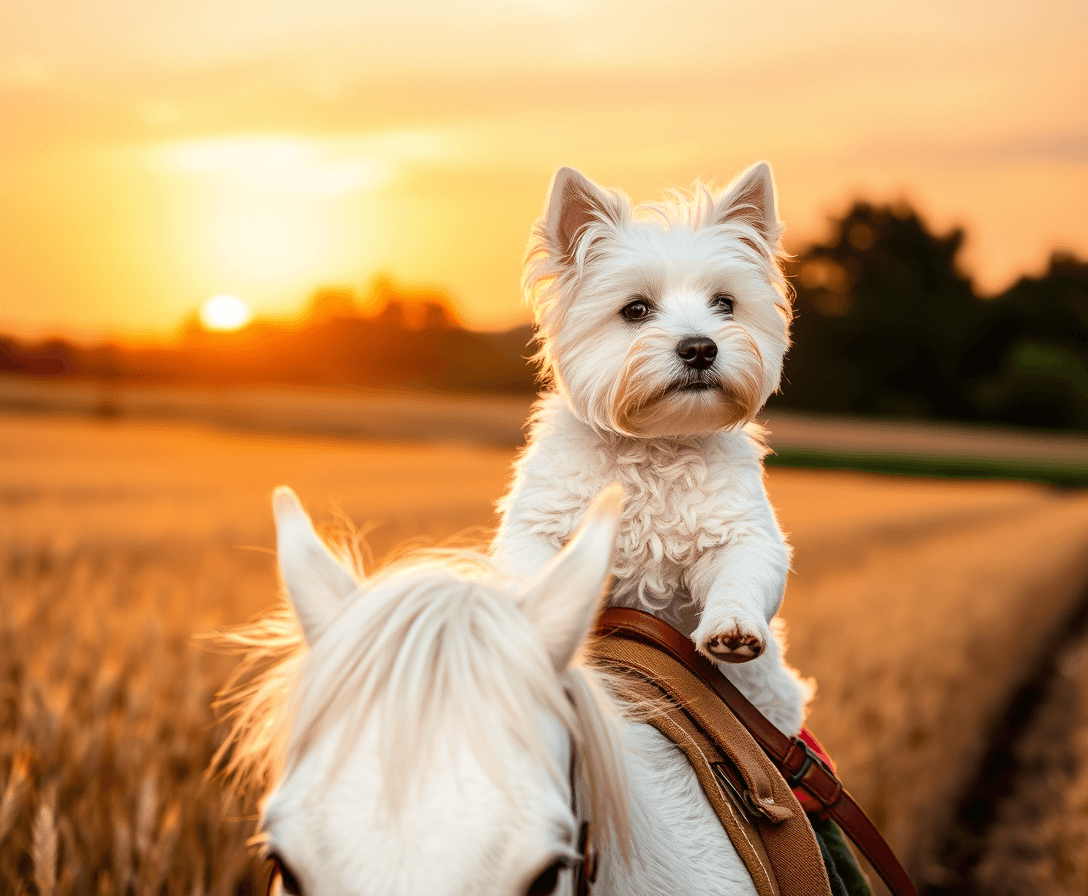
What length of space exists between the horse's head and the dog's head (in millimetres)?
576

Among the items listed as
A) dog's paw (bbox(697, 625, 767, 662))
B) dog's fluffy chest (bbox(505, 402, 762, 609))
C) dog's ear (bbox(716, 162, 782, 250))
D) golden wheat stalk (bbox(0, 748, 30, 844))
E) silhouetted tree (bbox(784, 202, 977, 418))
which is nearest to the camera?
dog's paw (bbox(697, 625, 767, 662))

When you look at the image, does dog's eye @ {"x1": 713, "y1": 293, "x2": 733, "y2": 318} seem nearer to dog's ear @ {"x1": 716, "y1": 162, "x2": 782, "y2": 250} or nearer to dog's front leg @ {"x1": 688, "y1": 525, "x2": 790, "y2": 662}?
dog's ear @ {"x1": 716, "y1": 162, "x2": 782, "y2": 250}

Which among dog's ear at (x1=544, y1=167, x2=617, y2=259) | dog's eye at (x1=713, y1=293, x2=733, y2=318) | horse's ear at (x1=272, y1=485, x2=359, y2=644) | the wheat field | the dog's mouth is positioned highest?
dog's ear at (x1=544, y1=167, x2=617, y2=259)

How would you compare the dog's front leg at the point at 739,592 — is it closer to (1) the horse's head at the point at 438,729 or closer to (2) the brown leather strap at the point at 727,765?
(2) the brown leather strap at the point at 727,765

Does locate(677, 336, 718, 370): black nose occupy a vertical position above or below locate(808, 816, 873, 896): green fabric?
above

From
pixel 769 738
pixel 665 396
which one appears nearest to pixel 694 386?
pixel 665 396

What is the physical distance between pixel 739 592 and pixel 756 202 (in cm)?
101

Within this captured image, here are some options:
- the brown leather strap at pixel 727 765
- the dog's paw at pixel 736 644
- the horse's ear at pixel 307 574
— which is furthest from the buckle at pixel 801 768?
the horse's ear at pixel 307 574

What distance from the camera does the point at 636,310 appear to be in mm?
2070

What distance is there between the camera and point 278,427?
34.2 meters

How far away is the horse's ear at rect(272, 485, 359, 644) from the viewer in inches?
56.5

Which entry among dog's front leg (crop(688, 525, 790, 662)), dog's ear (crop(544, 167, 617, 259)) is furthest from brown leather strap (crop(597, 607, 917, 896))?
dog's ear (crop(544, 167, 617, 259))

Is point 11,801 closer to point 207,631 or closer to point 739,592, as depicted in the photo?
point 207,631

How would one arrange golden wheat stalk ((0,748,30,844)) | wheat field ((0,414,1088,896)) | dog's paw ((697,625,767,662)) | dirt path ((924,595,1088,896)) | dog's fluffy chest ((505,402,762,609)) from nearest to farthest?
1. dog's paw ((697,625,767,662))
2. dog's fluffy chest ((505,402,762,609))
3. golden wheat stalk ((0,748,30,844))
4. wheat field ((0,414,1088,896))
5. dirt path ((924,595,1088,896))
